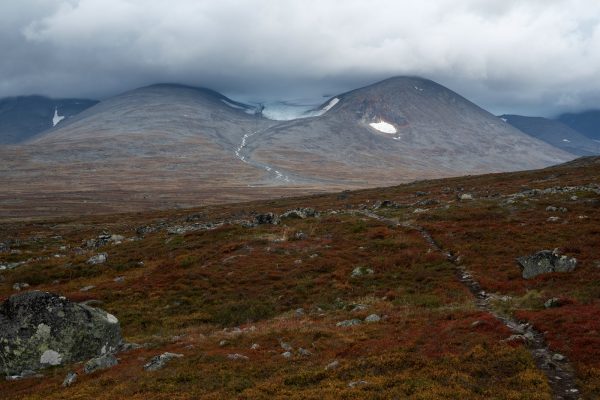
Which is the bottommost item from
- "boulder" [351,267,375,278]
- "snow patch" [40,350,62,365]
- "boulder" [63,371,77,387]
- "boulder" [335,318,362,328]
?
"snow patch" [40,350,62,365]

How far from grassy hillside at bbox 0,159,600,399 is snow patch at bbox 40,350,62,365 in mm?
1447

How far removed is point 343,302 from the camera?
31.2 metres

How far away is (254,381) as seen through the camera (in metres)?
18.5

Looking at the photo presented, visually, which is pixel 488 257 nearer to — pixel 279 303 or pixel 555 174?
pixel 279 303

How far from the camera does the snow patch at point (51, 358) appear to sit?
23525 mm

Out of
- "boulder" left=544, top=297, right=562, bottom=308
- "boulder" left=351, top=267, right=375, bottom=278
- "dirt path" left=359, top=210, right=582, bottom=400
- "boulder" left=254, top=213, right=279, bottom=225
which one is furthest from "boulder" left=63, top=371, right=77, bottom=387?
"boulder" left=254, top=213, right=279, bottom=225

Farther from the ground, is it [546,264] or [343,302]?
[546,264]

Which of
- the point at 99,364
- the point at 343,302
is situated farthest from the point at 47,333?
the point at 343,302

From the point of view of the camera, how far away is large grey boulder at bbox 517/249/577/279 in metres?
30.8

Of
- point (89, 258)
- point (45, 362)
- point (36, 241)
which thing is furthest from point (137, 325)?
point (36, 241)

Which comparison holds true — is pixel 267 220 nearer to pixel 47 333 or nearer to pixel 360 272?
pixel 360 272

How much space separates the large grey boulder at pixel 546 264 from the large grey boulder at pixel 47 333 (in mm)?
26186

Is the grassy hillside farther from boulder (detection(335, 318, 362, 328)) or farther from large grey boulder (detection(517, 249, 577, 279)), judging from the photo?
large grey boulder (detection(517, 249, 577, 279))

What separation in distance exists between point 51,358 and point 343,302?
56.4 feet
